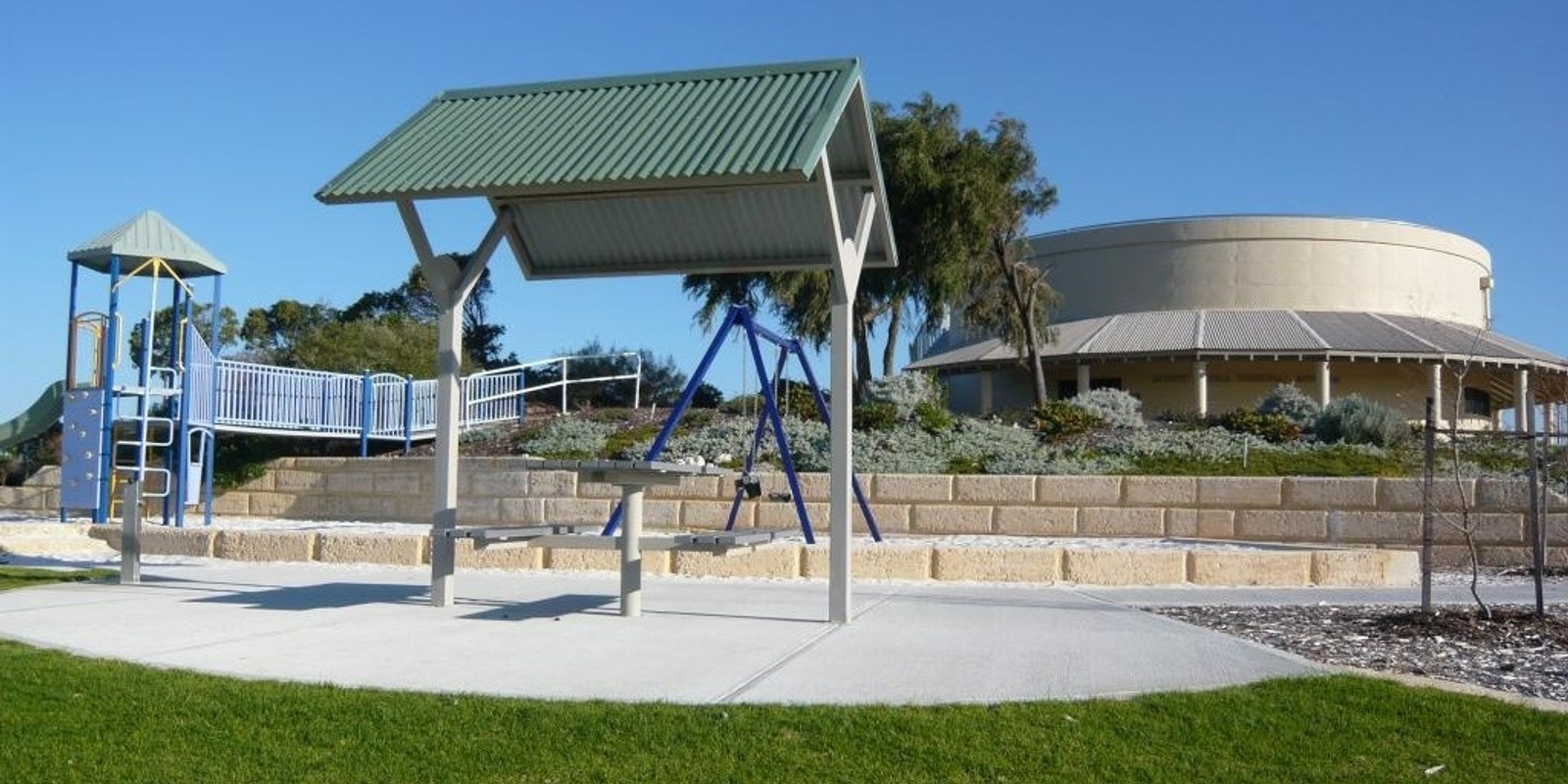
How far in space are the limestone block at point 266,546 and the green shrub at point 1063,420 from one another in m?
11.9

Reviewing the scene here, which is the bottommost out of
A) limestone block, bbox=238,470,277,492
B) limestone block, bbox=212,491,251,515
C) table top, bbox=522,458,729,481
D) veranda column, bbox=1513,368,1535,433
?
limestone block, bbox=212,491,251,515

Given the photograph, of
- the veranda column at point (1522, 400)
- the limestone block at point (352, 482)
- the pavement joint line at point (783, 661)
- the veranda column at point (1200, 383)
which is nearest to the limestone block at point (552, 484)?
the limestone block at point (352, 482)

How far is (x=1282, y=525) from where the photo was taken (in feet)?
54.4

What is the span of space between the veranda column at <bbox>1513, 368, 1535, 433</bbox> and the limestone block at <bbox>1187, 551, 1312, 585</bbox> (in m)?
22.0

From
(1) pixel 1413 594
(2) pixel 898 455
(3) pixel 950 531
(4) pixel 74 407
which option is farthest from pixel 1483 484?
(4) pixel 74 407

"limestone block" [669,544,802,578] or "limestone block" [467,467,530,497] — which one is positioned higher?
"limestone block" [467,467,530,497]

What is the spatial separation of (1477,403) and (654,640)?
3862cm

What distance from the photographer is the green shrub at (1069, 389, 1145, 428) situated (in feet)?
76.6

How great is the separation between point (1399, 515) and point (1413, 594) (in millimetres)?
4025

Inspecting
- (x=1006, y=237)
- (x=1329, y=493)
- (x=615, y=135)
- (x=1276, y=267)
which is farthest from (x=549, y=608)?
(x=1276, y=267)

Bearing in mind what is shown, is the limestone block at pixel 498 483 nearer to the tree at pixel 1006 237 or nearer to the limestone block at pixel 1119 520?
the limestone block at pixel 1119 520

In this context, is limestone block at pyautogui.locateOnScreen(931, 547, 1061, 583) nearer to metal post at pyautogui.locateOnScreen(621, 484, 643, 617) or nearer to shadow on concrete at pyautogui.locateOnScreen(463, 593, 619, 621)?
shadow on concrete at pyautogui.locateOnScreen(463, 593, 619, 621)

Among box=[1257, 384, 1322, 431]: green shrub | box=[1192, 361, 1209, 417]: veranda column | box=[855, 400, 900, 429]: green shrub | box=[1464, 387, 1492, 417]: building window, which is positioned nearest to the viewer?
box=[855, 400, 900, 429]: green shrub

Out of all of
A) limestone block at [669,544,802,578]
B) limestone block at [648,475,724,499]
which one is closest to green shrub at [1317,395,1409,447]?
limestone block at [648,475,724,499]
